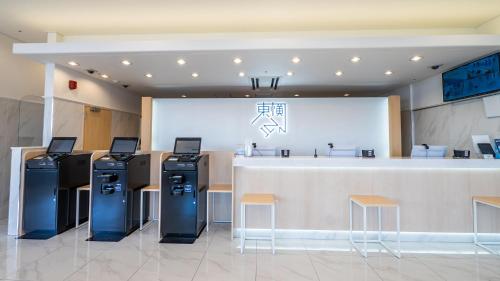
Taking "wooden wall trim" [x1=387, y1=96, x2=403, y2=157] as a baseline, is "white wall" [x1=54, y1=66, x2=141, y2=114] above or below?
above

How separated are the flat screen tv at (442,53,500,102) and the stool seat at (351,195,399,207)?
265 centimetres

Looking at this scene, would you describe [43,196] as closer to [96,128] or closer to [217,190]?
[96,128]

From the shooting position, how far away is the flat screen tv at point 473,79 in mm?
4214

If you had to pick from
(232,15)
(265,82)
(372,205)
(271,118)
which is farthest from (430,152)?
(232,15)

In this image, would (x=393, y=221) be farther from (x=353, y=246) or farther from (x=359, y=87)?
(x=359, y=87)

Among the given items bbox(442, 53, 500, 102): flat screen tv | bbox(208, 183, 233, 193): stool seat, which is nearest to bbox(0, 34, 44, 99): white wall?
bbox(208, 183, 233, 193): stool seat

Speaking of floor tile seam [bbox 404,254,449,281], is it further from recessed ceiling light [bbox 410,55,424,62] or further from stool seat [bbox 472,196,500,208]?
recessed ceiling light [bbox 410,55,424,62]

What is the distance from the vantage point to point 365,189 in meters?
3.95

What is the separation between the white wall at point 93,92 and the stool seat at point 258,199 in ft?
13.5

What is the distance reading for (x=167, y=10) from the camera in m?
4.28

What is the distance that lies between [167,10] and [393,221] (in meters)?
4.68

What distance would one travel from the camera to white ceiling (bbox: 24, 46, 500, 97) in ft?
14.0

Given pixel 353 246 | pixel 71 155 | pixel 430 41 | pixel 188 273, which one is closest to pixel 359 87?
pixel 430 41

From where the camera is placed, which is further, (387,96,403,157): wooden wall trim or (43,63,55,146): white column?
(387,96,403,157): wooden wall trim
